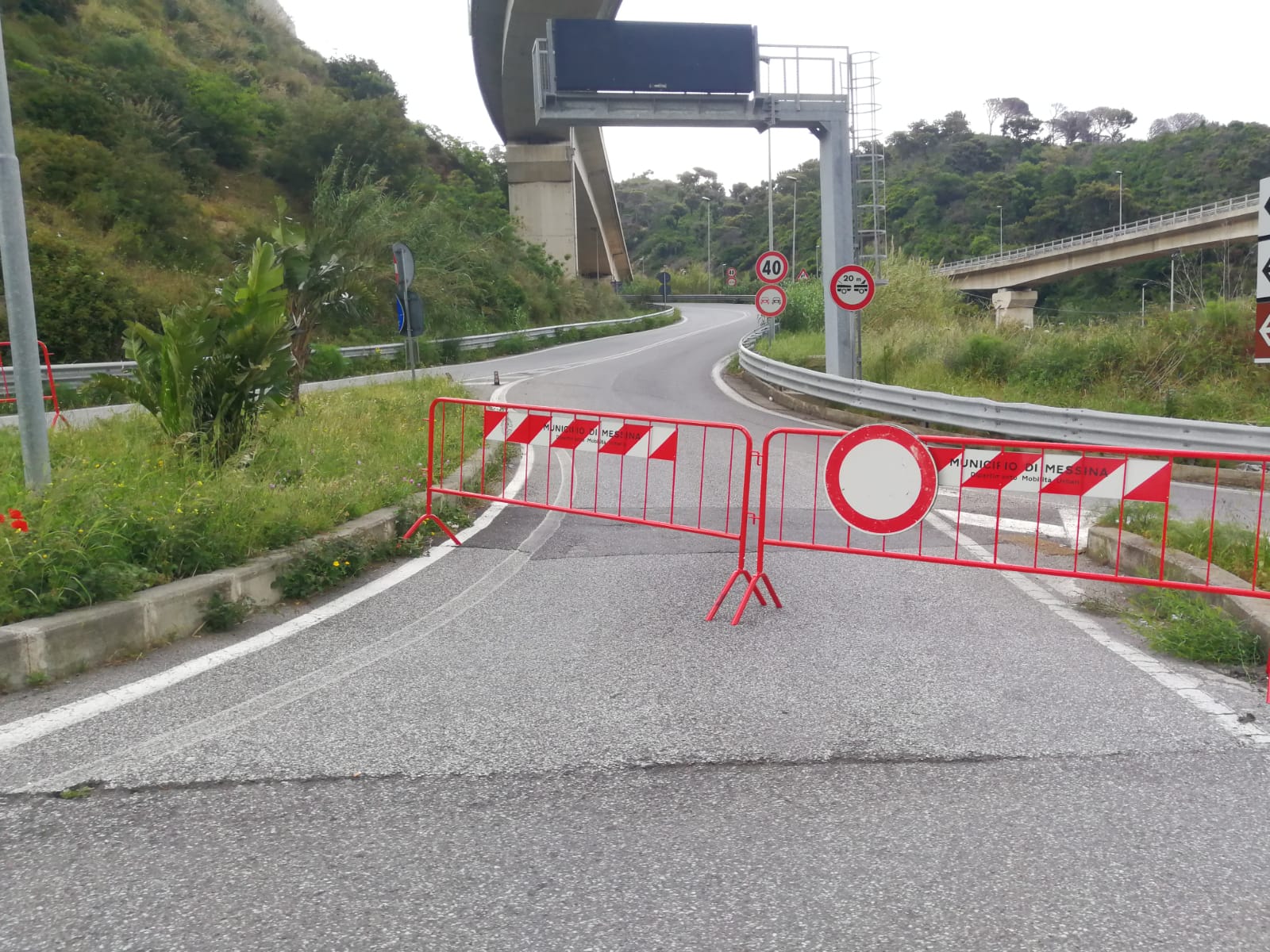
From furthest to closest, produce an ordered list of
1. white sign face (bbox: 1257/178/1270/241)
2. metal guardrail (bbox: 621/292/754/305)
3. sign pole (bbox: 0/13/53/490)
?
metal guardrail (bbox: 621/292/754/305) → white sign face (bbox: 1257/178/1270/241) → sign pole (bbox: 0/13/53/490)

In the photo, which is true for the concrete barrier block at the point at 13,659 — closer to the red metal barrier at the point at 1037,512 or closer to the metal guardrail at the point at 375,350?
the red metal barrier at the point at 1037,512

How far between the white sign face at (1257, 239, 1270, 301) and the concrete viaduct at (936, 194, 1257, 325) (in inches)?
1876

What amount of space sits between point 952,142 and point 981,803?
4731 inches

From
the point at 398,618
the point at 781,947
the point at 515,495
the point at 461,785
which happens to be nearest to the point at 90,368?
the point at 515,495

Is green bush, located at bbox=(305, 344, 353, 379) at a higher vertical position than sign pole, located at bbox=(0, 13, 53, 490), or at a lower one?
lower

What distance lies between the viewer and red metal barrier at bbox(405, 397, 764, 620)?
7180mm

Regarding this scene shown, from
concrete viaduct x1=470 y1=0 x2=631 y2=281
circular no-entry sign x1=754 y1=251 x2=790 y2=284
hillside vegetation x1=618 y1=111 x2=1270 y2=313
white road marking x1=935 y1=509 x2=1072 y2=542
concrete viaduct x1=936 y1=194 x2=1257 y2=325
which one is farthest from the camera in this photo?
hillside vegetation x1=618 y1=111 x2=1270 y2=313

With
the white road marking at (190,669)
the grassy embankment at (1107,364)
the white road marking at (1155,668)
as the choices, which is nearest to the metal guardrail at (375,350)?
the white road marking at (190,669)

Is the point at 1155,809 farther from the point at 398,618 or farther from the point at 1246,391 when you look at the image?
the point at 1246,391

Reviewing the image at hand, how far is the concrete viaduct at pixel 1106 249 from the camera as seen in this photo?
55250 mm

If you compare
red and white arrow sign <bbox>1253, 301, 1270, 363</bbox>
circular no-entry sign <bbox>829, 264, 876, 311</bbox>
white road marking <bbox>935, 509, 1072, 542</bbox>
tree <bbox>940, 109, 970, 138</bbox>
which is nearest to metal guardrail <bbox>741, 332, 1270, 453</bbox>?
circular no-entry sign <bbox>829, 264, 876, 311</bbox>

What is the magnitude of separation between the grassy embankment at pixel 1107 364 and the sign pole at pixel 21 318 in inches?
504

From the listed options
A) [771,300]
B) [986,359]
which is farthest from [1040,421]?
[771,300]

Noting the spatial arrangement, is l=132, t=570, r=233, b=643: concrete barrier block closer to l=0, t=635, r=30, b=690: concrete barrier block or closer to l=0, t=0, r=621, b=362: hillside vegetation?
l=0, t=635, r=30, b=690: concrete barrier block
